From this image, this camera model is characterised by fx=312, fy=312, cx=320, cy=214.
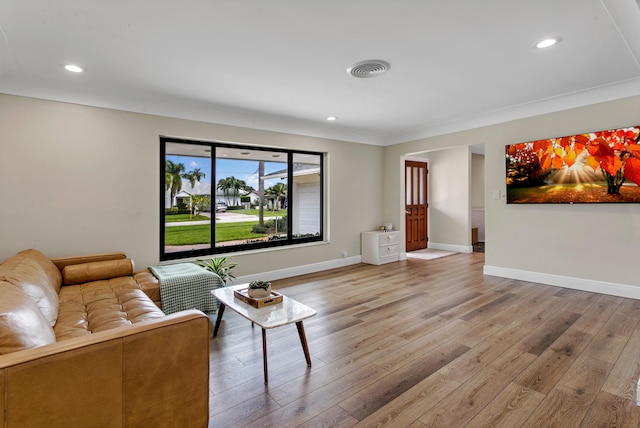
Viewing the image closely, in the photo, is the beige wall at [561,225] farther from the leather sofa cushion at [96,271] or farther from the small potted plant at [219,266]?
the leather sofa cushion at [96,271]

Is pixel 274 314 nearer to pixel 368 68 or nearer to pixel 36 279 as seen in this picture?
pixel 36 279

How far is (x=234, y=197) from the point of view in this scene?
4.57m

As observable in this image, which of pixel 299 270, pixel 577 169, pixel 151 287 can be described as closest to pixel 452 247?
pixel 577 169

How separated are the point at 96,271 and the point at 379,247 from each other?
4156 mm

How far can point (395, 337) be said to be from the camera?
269 centimetres

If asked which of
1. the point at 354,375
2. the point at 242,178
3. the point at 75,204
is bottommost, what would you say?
the point at 354,375

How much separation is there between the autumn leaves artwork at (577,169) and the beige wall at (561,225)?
110 millimetres

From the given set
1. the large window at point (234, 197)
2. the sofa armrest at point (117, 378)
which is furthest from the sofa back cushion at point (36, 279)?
the large window at point (234, 197)

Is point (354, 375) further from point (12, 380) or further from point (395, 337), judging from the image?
point (12, 380)

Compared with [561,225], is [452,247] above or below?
below

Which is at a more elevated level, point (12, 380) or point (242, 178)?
point (242, 178)

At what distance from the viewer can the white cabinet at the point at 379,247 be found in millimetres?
5641

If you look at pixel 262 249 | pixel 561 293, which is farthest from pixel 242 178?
pixel 561 293

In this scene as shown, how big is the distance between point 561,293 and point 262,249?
391cm
